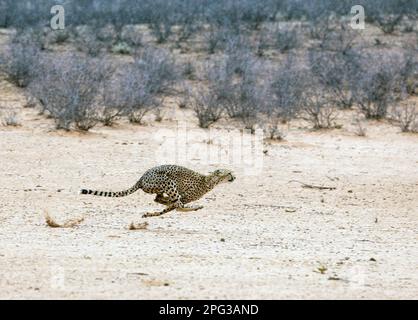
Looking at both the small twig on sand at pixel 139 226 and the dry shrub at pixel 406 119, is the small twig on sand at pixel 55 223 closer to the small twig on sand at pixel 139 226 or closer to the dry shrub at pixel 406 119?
the small twig on sand at pixel 139 226

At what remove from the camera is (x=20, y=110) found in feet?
61.2

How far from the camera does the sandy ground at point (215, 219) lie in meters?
7.64

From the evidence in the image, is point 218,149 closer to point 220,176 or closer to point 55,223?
point 220,176

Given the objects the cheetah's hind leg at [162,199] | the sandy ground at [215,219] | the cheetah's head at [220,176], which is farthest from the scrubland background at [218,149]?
the cheetah's head at [220,176]

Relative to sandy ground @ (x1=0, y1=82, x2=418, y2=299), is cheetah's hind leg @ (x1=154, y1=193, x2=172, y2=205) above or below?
above

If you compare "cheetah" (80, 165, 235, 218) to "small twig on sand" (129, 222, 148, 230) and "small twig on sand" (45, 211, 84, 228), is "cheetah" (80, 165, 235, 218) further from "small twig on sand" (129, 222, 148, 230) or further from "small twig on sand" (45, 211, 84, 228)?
"small twig on sand" (45, 211, 84, 228)

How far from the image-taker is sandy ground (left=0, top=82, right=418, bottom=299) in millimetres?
7645

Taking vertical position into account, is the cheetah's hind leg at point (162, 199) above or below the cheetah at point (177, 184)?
below

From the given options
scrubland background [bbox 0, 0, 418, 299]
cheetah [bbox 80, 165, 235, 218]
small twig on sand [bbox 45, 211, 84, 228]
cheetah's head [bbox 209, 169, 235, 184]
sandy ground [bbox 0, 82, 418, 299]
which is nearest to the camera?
sandy ground [bbox 0, 82, 418, 299]

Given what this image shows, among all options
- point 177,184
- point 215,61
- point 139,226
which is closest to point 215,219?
point 177,184

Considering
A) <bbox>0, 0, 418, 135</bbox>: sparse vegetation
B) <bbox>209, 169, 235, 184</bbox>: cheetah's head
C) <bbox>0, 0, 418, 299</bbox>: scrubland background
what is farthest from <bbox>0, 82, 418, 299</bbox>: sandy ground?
<bbox>0, 0, 418, 135</bbox>: sparse vegetation

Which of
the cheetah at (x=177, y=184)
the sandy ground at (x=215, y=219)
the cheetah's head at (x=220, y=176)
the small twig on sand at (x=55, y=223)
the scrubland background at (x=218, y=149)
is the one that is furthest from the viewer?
the cheetah's head at (x=220, y=176)

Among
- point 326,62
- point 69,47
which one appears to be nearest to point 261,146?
point 326,62

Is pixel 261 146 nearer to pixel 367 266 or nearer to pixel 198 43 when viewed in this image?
pixel 367 266
